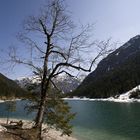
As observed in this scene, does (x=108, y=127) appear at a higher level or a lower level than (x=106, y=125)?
lower

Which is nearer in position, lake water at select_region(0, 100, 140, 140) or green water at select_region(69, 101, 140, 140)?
green water at select_region(69, 101, 140, 140)

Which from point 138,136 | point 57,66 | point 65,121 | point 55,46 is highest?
point 55,46

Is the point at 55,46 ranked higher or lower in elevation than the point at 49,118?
higher

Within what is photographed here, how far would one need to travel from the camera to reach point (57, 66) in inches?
786

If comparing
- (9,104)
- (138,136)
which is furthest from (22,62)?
(9,104)

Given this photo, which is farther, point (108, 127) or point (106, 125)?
point (106, 125)

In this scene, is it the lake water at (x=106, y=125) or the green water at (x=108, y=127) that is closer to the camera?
the green water at (x=108, y=127)

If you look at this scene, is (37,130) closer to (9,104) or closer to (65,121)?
(65,121)

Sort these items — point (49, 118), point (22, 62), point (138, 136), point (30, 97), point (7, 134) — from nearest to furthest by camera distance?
1. point (7, 134)
2. point (22, 62)
3. point (49, 118)
4. point (30, 97)
5. point (138, 136)

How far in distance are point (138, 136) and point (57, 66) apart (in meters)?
26.2

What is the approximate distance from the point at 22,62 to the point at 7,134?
5.43 m

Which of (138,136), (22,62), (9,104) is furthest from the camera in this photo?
(9,104)

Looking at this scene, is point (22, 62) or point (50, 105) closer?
point (22, 62)

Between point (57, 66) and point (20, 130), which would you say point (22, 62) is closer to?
point (57, 66)
